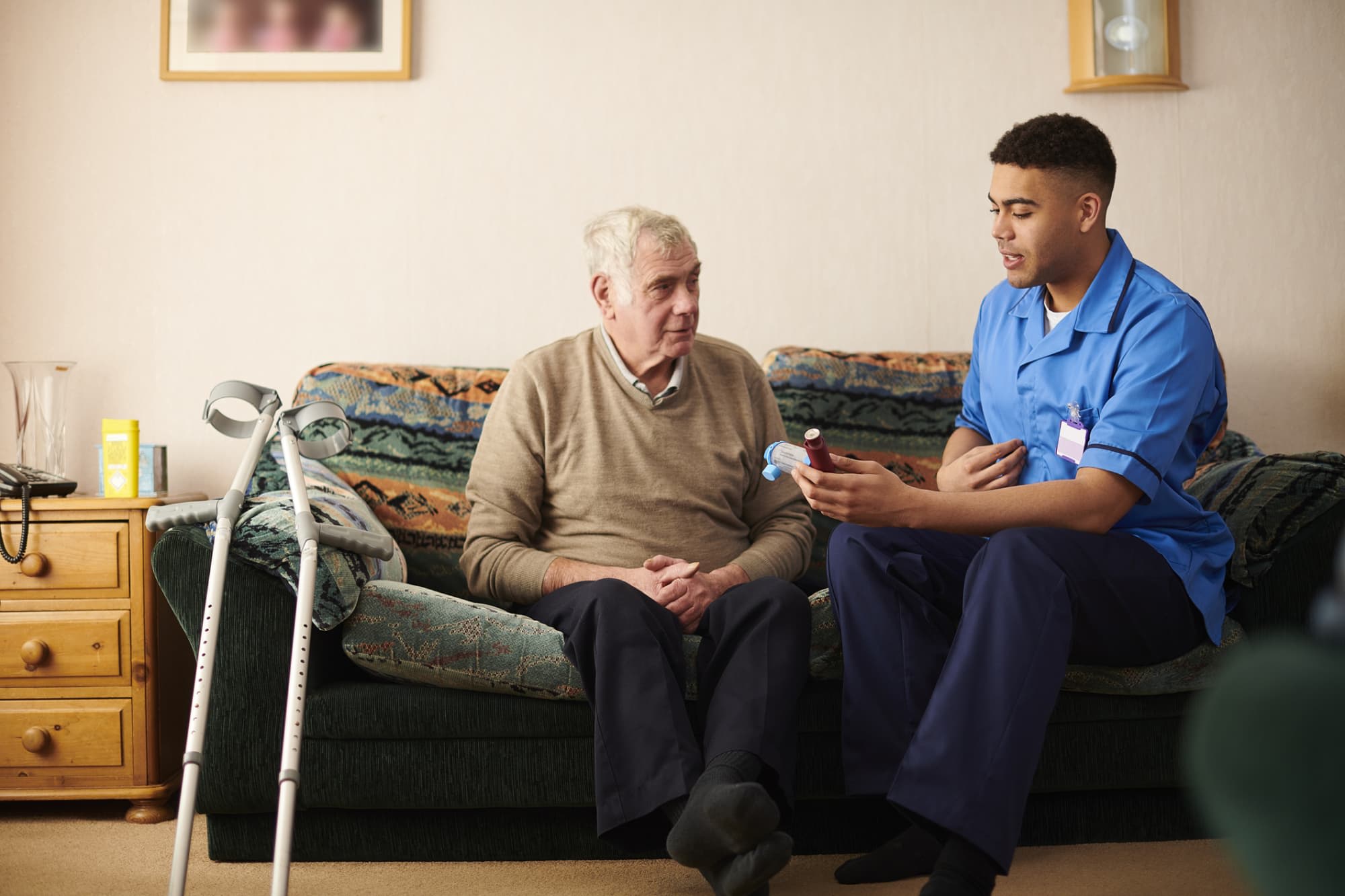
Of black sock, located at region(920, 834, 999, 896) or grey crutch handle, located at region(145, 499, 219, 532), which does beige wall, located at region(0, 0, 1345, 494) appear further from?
black sock, located at region(920, 834, 999, 896)

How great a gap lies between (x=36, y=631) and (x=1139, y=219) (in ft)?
8.97

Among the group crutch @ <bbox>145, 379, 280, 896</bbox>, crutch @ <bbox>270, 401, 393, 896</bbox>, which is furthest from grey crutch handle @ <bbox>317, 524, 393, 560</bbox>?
crutch @ <bbox>145, 379, 280, 896</bbox>

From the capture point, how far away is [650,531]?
6.62ft

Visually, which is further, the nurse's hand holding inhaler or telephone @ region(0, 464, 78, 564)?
telephone @ region(0, 464, 78, 564)

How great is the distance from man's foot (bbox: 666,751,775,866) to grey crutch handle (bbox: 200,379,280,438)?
84 centimetres

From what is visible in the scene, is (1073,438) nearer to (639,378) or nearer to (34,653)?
(639,378)

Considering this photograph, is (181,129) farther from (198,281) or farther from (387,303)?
(387,303)

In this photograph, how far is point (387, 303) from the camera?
2758 millimetres

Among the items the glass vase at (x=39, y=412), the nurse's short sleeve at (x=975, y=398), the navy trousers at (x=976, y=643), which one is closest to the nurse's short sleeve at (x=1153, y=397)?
the navy trousers at (x=976, y=643)

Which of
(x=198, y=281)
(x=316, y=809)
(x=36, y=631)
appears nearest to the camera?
(x=316, y=809)

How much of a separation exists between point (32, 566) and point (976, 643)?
1.81m

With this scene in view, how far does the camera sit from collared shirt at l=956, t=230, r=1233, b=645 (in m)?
1.69

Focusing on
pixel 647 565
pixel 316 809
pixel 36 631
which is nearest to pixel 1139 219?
pixel 647 565

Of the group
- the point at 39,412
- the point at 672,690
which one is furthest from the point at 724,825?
the point at 39,412
